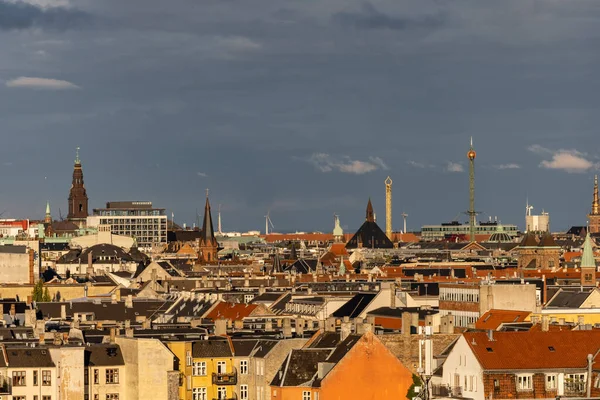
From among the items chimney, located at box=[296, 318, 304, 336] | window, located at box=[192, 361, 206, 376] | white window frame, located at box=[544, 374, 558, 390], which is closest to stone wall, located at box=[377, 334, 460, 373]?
chimney, located at box=[296, 318, 304, 336]

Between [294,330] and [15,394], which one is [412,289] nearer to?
[294,330]

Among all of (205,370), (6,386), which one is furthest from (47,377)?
(205,370)

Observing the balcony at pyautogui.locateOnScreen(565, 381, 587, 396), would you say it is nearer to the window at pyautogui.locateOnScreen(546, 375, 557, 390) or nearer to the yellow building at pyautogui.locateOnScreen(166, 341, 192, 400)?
the window at pyautogui.locateOnScreen(546, 375, 557, 390)

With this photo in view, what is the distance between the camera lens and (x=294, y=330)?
364 feet

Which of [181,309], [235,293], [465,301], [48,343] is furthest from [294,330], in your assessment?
[235,293]

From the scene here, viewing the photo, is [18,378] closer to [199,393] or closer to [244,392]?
[199,393]

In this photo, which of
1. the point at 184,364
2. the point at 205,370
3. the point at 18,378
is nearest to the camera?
the point at 18,378

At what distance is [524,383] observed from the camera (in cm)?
8544

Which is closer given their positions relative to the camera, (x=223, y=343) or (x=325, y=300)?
(x=223, y=343)

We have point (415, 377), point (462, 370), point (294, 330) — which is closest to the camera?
point (462, 370)

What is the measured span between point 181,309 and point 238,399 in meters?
44.3

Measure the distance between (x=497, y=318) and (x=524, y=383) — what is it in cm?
3146

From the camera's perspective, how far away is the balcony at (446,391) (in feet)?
284

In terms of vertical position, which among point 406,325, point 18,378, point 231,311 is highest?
point 231,311
